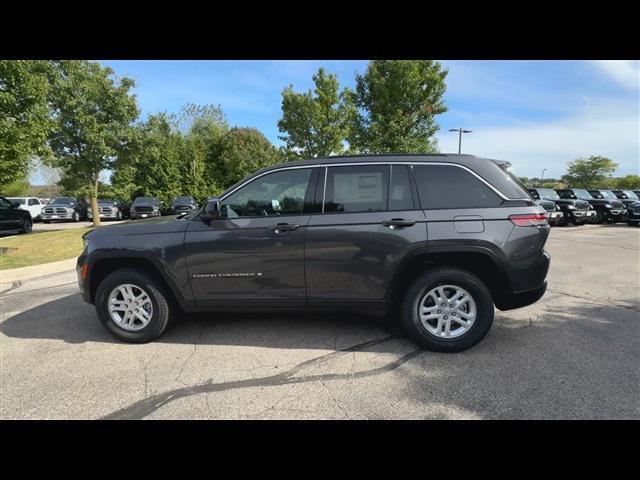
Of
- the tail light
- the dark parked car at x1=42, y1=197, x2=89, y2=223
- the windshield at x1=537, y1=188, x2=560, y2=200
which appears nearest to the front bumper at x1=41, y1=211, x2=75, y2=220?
the dark parked car at x1=42, y1=197, x2=89, y2=223

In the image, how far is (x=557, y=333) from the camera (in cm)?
370

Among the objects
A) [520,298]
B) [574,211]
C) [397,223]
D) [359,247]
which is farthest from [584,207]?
[359,247]

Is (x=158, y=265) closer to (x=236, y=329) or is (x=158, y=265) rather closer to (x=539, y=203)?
(x=236, y=329)

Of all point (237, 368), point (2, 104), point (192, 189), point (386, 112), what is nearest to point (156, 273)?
point (237, 368)

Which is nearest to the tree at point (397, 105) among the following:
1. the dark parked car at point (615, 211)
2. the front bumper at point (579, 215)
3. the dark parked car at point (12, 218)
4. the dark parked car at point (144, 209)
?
the front bumper at point (579, 215)

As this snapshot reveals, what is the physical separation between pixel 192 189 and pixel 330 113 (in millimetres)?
13806

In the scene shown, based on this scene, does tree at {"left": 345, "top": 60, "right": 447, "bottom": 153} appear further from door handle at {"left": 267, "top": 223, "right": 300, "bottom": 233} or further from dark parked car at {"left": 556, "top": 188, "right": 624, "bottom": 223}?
door handle at {"left": 267, "top": 223, "right": 300, "bottom": 233}

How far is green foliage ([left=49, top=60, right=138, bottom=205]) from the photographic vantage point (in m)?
12.2

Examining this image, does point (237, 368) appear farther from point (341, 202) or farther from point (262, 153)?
point (262, 153)

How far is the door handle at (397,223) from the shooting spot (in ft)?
Result: 10.6

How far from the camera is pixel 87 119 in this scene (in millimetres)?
12641

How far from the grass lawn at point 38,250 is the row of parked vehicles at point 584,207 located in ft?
59.6

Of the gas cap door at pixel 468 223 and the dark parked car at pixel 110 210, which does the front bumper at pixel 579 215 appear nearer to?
the gas cap door at pixel 468 223
